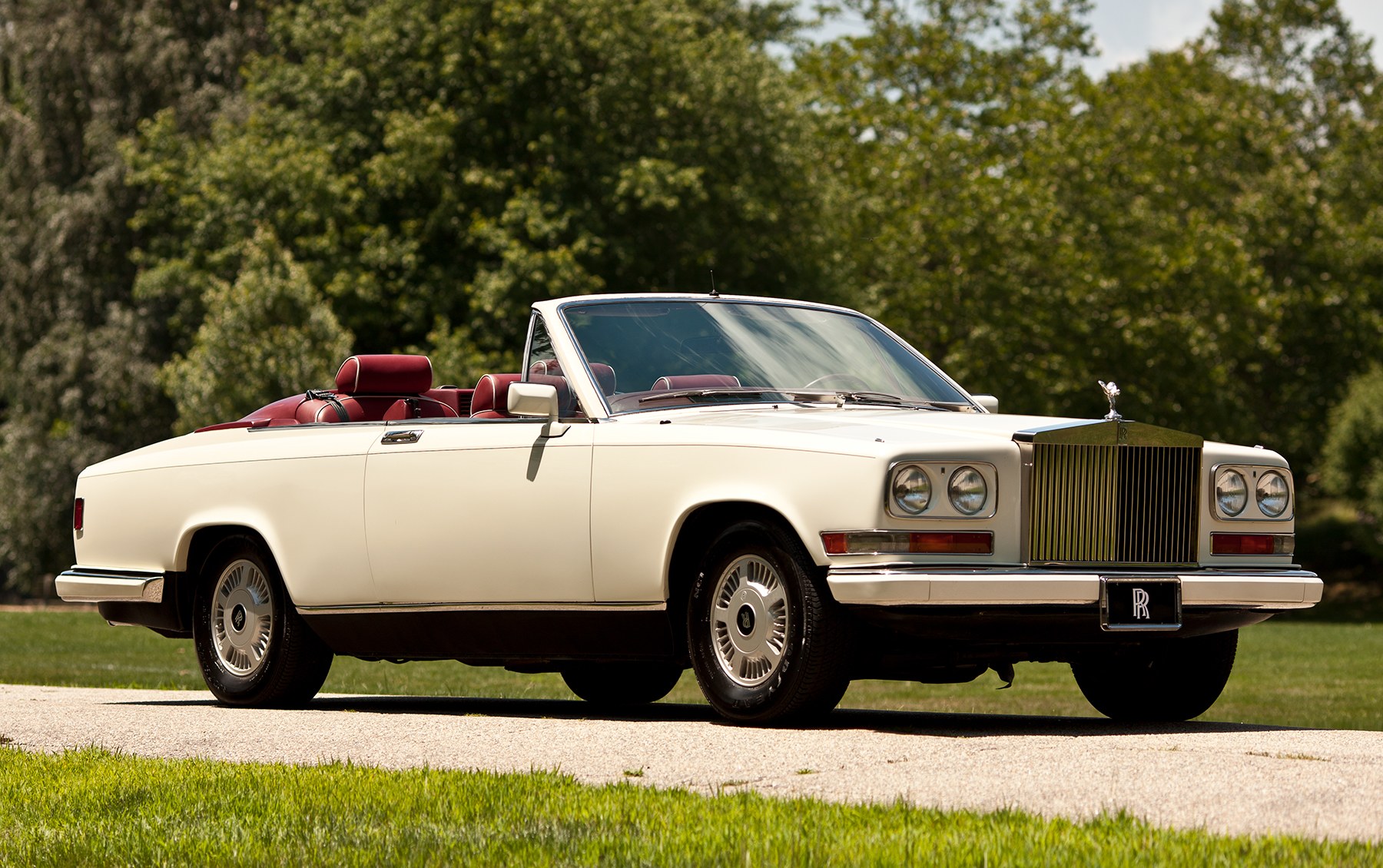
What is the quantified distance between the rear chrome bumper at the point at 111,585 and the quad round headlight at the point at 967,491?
4.53 metres

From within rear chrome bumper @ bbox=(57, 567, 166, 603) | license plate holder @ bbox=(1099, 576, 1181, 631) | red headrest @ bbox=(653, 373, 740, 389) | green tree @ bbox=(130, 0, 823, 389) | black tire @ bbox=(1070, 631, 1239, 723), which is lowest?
black tire @ bbox=(1070, 631, 1239, 723)

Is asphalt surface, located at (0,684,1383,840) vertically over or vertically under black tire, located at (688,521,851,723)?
under

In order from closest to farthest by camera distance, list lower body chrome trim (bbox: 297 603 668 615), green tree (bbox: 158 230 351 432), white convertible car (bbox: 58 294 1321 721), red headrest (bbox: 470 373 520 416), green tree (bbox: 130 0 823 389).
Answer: white convertible car (bbox: 58 294 1321 721), lower body chrome trim (bbox: 297 603 668 615), red headrest (bbox: 470 373 520 416), green tree (bbox: 158 230 351 432), green tree (bbox: 130 0 823 389)

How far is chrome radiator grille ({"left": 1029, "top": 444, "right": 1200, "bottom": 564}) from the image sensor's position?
7609mm

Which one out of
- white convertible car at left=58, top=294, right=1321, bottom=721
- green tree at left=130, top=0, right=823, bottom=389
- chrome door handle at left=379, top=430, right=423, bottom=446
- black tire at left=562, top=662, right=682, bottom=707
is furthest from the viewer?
green tree at left=130, top=0, right=823, bottom=389

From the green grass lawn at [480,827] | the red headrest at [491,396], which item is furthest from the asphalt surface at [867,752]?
the red headrest at [491,396]

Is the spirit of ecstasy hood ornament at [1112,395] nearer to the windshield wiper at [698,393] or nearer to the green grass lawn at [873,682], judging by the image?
the windshield wiper at [698,393]

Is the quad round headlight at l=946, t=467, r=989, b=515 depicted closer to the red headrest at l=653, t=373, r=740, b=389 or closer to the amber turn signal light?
the amber turn signal light

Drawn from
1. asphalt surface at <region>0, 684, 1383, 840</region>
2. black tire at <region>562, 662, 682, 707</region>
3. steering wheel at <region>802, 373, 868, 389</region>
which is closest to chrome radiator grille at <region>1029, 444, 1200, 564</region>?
asphalt surface at <region>0, 684, 1383, 840</region>

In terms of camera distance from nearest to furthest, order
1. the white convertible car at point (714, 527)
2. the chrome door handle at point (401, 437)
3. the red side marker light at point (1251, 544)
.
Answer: the white convertible car at point (714, 527)
the red side marker light at point (1251, 544)
the chrome door handle at point (401, 437)

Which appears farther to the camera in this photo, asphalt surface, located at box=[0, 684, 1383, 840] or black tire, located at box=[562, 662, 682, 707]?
black tire, located at box=[562, 662, 682, 707]

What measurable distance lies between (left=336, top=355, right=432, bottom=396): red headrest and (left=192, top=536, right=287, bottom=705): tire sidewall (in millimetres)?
979

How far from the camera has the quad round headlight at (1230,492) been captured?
319 inches

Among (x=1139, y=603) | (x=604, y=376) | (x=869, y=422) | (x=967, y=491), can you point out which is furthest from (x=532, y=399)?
(x=1139, y=603)
